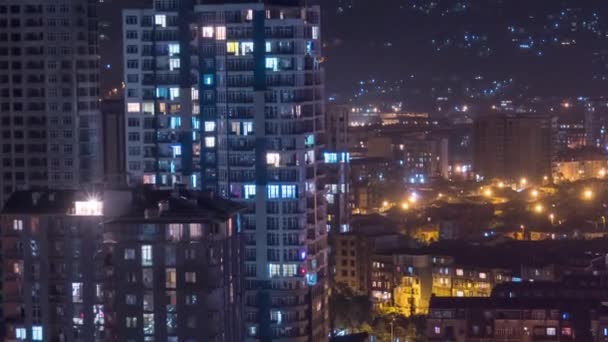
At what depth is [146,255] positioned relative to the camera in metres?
20.9

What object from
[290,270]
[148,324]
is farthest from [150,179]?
[148,324]

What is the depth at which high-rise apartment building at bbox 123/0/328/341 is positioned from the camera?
27531mm

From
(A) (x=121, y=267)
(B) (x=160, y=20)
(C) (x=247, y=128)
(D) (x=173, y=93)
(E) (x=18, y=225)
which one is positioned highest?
(B) (x=160, y=20)

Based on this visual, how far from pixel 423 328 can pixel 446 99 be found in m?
79.4

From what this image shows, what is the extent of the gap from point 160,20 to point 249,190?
187 inches

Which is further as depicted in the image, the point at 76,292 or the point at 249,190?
the point at 249,190

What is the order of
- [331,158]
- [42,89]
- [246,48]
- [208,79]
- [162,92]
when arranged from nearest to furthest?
[246,48] → [208,79] → [162,92] → [42,89] → [331,158]

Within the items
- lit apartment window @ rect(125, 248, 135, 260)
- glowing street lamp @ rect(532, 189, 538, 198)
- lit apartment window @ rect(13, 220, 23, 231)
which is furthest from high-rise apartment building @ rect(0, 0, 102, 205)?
glowing street lamp @ rect(532, 189, 538, 198)

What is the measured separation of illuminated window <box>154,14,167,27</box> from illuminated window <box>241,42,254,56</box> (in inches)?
121

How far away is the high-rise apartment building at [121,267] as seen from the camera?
20828 mm

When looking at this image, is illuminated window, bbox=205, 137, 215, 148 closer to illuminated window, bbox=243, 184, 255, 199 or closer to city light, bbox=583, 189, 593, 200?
illuminated window, bbox=243, 184, 255, 199

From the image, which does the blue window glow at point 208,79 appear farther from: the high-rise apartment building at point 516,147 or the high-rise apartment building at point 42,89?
the high-rise apartment building at point 516,147

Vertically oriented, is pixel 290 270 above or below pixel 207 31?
below

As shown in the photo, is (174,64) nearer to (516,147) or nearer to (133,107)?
(133,107)
